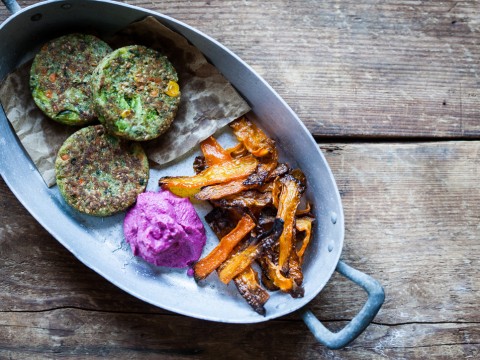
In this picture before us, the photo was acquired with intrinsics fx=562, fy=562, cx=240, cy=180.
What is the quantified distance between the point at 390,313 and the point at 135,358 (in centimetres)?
84

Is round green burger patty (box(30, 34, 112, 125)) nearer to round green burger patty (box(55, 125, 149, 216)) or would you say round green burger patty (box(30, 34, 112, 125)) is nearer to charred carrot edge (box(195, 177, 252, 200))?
round green burger patty (box(55, 125, 149, 216))

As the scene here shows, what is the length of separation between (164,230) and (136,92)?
0.40 meters

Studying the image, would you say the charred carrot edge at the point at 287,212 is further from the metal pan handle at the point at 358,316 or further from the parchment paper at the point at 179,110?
the parchment paper at the point at 179,110

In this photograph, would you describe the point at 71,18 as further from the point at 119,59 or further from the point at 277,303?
the point at 277,303

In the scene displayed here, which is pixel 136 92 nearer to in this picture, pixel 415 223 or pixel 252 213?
pixel 252 213

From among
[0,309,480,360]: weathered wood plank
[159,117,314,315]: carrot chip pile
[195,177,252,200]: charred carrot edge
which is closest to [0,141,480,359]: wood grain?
[0,309,480,360]: weathered wood plank

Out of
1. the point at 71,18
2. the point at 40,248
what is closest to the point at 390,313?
the point at 40,248

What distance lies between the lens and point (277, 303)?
1.67 metres

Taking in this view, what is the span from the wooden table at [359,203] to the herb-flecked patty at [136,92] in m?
0.22

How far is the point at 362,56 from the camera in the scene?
5.89 feet

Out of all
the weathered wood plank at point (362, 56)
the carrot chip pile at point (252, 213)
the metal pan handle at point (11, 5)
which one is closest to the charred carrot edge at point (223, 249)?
the carrot chip pile at point (252, 213)

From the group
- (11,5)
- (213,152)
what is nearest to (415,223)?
(213,152)

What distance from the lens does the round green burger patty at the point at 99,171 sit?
1630mm

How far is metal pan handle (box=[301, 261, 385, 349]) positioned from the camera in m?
1.47
